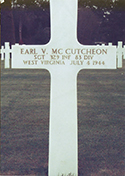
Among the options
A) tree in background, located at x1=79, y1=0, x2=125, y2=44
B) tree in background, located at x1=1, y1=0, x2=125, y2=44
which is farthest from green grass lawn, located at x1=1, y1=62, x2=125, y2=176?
tree in background, located at x1=79, y1=0, x2=125, y2=44

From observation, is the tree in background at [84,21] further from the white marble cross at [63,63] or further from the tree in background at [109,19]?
the white marble cross at [63,63]

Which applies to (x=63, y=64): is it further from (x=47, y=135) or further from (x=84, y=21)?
(x=84, y=21)

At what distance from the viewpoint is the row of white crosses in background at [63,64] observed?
317 centimetres

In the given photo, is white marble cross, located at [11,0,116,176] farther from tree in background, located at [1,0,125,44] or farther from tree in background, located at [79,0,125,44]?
tree in background, located at [79,0,125,44]

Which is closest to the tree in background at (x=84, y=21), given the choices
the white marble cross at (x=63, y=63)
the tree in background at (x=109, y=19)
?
the tree in background at (x=109, y=19)

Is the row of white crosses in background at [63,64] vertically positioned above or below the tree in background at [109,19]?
below

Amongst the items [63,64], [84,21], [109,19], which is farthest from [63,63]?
[109,19]

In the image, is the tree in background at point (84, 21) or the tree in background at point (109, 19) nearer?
the tree in background at point (84, 21)

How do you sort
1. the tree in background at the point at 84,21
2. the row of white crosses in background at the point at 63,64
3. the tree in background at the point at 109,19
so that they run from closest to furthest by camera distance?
the row of white crosses in background at the point at 63,64
the tree in background at the point at 84,21
the tree in background at the point at 109,19

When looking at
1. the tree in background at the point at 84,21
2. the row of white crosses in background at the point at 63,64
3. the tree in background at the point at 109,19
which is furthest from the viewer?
the tree in background at the point at 109,19

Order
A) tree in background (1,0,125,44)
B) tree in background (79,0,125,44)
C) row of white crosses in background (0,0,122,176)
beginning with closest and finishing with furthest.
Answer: row of white crosses in background (0,0,122,176)
tree in background (1,0,125,44)
tree in background (79,0,125,44)

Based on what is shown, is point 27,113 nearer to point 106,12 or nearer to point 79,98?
point 79,98

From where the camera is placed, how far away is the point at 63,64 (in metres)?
3.18

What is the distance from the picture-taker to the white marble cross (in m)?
3.17
